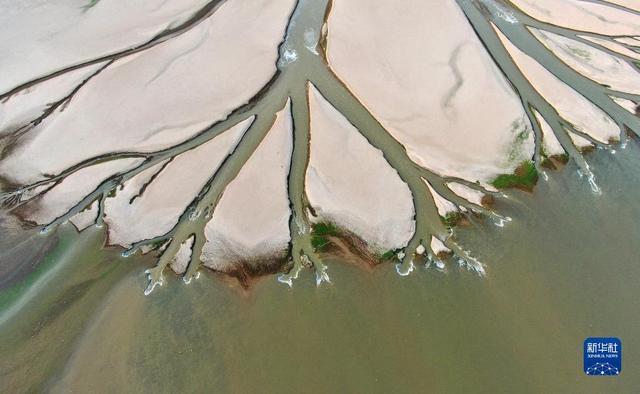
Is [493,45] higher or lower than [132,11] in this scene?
lower

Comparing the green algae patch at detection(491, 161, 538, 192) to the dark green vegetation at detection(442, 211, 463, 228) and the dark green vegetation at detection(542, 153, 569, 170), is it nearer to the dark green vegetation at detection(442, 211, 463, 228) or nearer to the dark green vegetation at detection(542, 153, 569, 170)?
the dark green vegetation at detection(542, 153, 569, 170)

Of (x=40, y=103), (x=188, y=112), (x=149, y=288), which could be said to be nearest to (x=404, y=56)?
(x=188, y=112)

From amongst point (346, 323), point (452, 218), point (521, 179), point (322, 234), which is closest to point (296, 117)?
point (322, 234)

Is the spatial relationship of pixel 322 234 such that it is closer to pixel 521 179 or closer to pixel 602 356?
pixel 521 179

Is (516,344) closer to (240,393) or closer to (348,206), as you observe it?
(348,206)

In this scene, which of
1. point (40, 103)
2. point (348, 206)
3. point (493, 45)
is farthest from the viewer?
point (493, 45)

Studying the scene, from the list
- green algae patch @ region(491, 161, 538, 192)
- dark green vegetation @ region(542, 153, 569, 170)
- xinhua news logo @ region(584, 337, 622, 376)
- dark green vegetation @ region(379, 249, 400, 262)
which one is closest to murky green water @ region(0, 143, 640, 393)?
xinhua news logo @ region(584, 337, 622, 376)

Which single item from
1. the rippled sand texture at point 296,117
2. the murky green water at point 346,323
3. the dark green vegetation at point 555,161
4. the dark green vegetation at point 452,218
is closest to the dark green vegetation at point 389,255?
the rippled sand texture at point 296,117
